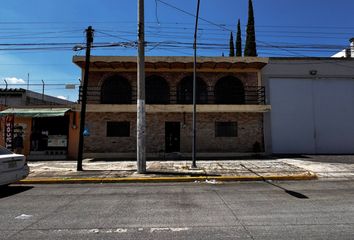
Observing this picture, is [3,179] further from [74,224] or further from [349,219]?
[349,219]

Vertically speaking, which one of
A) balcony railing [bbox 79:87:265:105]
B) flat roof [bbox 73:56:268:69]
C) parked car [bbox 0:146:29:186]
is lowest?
parked car [bbox 0:146:29:186]

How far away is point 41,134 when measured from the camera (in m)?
19.4

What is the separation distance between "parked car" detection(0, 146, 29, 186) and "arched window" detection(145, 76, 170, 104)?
11.4 meters

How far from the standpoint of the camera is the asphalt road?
516cm

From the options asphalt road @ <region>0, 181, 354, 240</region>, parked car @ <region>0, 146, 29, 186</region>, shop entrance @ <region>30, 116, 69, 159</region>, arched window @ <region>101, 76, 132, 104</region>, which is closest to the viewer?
asphalt road @ <region>0, 181, 354, 240</region>

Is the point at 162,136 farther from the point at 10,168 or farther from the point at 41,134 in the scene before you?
the point at 10,168

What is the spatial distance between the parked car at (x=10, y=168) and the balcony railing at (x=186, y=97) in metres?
10.8

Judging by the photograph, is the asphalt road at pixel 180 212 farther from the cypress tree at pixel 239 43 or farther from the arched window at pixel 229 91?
the cypress tree at pixel 239 43

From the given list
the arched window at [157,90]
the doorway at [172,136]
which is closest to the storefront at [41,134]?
the arched window at [157,90]

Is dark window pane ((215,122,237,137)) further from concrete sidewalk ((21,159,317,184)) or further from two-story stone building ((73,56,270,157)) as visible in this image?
concrete sidewalk ((21,159,317,184))

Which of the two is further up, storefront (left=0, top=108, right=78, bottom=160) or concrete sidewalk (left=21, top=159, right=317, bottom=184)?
storefront (left=0, top=108, right=78, bottom=160)

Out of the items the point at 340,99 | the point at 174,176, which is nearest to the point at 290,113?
the point at 340,99

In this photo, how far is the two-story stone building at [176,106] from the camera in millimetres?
18984

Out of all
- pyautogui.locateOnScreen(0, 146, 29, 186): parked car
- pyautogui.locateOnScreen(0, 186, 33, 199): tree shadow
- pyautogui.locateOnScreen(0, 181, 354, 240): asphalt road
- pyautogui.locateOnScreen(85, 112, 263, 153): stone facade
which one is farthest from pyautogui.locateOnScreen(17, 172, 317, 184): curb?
pyautogui.locateOnScreen(85, 112, 263, 153): stone facade
